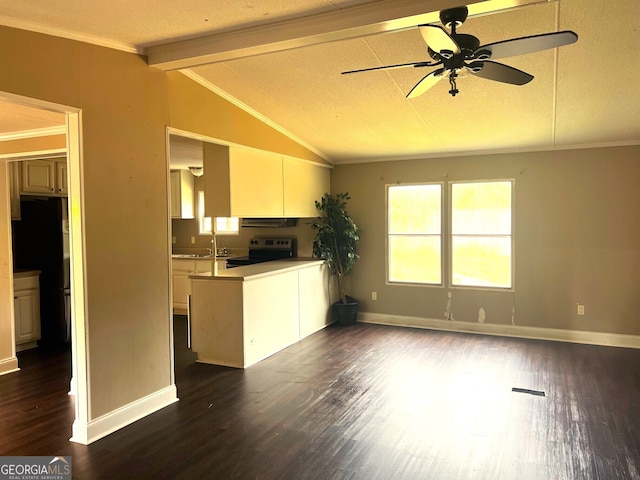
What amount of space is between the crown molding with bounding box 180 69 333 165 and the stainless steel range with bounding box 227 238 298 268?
1.30m

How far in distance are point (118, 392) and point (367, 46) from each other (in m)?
3.02

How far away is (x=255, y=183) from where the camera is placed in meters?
4.95

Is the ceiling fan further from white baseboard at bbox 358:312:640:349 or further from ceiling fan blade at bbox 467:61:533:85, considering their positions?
white baseboard at bbox 358:312:640:349

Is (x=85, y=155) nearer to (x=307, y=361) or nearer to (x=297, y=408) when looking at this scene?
(x=297, y=408)

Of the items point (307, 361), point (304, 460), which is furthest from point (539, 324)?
point (304, 460)

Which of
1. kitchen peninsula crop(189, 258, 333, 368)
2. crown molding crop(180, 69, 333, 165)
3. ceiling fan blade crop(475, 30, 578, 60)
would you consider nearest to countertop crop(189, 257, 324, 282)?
kitchen peninsula crop(189, 258, 333, 368)

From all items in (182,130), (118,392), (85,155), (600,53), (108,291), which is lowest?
(118,392)

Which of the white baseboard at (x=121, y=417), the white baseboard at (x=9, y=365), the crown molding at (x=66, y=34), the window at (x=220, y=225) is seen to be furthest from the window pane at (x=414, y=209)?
the white baseboard at (x=9, y=365)

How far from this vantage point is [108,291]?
3.23 metres

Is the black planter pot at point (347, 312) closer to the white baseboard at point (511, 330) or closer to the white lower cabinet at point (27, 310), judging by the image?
the white baseboard at point (511, 330)

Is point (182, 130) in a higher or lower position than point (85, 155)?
higher

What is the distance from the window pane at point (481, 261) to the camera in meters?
5.77

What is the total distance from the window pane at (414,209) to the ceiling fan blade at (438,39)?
3.87 meters

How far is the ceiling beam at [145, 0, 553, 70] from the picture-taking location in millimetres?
2600
